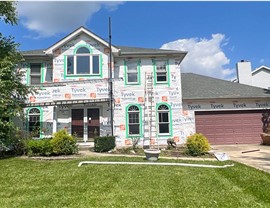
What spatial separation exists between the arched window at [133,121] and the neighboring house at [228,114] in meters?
3.35

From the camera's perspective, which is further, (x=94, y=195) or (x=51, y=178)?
(x=51, y=178)

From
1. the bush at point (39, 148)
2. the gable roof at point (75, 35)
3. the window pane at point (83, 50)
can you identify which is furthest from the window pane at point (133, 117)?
the bush at point (39, 148)

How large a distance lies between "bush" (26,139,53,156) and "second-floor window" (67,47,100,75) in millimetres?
5406

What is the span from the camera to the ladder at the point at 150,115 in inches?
625

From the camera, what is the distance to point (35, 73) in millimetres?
16094

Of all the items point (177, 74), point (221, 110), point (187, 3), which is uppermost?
point (187, 3)

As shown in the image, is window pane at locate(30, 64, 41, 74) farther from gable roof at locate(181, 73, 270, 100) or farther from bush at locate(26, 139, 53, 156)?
gable roof at locate(181, 73, 270, 100)

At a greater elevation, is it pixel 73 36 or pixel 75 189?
pixel 73 36

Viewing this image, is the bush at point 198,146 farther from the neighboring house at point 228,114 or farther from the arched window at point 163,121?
the neighboring house at point 228,114

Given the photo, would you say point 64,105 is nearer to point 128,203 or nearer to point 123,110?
point 123,110

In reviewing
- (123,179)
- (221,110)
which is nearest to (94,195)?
(123,179)

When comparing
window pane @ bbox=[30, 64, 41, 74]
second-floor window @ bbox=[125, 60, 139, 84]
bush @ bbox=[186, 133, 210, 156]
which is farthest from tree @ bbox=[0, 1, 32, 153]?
bush @ bbox=[186, 133, 210, 156]

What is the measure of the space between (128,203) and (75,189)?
1801mm

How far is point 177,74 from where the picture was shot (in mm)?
16188
